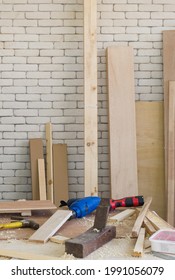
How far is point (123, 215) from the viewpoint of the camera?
2588 mm

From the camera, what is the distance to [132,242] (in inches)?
80.7

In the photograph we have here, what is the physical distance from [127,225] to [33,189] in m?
2.07

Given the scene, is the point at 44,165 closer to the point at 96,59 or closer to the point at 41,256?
the point at 96,59

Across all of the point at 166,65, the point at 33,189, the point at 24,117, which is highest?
the point at 166,65

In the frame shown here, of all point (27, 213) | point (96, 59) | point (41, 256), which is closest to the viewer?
point (41, 256)

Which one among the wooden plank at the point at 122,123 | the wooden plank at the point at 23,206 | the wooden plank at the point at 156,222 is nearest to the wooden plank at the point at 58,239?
the wooden plank at the point at 156,222

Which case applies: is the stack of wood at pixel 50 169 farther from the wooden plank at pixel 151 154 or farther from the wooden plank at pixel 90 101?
the wooden plank at pixel 151 154

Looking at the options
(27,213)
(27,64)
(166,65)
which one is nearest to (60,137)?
(27,64)

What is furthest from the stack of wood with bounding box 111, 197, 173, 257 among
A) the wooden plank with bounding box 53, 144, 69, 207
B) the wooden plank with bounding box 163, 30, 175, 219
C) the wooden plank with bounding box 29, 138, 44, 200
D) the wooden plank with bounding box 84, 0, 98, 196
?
the wooden plank with bounding box 163, 30, 175, 219

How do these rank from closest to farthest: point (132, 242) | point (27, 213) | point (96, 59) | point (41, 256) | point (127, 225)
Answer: point (41, 256)
point (132, 242)
point (127, 225)
point (27, 213)
point (96, 59)

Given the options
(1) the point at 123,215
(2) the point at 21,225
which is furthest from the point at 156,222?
(2) the point at 21,225

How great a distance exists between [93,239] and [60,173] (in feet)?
8.12

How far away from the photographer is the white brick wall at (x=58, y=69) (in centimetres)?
440

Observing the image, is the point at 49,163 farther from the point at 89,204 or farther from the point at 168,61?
the point at 89,204
